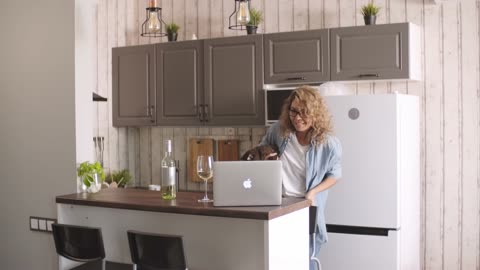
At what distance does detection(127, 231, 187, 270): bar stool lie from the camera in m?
2.74

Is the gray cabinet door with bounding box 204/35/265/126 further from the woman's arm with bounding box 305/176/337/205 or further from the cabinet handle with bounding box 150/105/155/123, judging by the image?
the woman's arm with bounding box 305/176/337/205

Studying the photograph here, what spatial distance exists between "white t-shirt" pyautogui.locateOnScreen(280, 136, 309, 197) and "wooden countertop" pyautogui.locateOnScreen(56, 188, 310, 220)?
0.32 m

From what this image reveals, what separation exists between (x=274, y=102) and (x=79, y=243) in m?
2.09

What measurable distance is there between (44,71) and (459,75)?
2.96 meters

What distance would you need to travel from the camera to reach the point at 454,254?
4520mm

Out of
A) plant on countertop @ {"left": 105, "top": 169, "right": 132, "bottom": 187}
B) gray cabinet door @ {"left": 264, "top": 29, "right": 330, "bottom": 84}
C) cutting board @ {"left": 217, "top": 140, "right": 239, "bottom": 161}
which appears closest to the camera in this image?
gray cabinet door @ {"left": 264, "top": 29, "right": 330, "bottom": 84}

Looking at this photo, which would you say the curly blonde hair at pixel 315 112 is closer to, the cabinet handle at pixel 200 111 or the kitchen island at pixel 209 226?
the kitchen island at pixel 209 226

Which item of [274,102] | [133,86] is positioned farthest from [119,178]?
[274,102]

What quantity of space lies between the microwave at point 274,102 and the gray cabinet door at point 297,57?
9 centimetres

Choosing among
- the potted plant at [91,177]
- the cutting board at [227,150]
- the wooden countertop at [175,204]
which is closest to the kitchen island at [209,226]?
the wooden countertop at [175,204]

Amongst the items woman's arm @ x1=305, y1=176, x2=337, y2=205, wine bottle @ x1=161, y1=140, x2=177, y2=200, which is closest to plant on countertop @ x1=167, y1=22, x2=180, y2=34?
wine bottle @ x1=161, y1=140, x2=177, y2=200

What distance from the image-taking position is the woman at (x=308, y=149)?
335 centimetres

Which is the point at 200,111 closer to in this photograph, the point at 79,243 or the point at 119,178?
the point at 119,178

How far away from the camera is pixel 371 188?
13.4 ft
